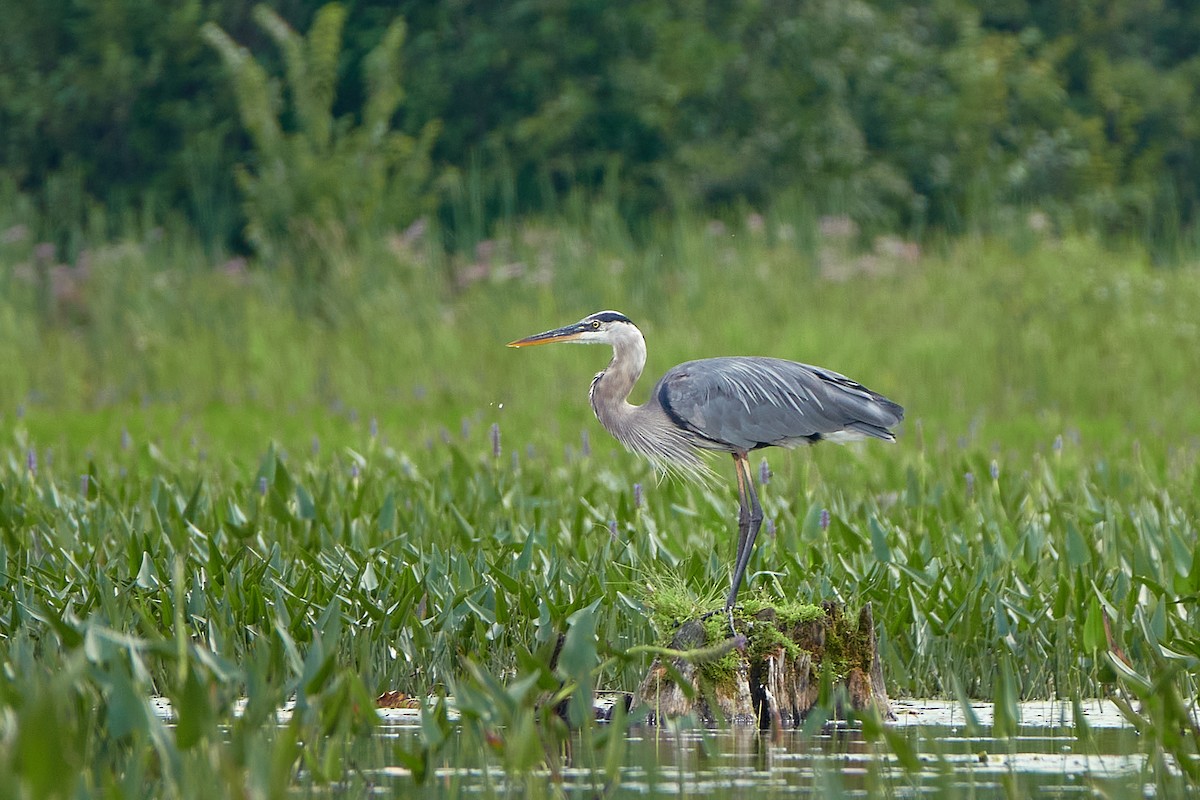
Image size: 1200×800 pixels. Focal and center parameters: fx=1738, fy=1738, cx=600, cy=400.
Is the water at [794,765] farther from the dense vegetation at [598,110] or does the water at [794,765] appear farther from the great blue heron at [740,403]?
the dense vegetation at [598,110]

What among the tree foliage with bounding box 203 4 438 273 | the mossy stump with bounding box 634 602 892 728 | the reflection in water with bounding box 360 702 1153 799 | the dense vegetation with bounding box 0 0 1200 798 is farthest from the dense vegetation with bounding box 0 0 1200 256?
the reflection in water with bounding box 360 702 1153 799

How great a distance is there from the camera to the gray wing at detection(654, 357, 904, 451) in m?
6.02

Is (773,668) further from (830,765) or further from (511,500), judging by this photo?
(511,500)

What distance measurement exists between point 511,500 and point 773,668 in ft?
8.72

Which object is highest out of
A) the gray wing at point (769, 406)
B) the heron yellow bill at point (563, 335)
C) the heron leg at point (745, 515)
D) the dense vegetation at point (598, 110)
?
the heron yellow bill at point (563, 335)

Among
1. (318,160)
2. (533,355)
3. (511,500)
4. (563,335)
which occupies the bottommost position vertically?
(533,355)

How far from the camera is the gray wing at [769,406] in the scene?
6016 mm

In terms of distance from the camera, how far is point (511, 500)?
7.55 meters

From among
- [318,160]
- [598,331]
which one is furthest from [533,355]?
[598,331]

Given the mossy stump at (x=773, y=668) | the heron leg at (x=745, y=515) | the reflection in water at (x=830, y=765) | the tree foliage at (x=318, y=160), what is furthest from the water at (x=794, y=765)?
the tree foliage at (x=318, y=160)

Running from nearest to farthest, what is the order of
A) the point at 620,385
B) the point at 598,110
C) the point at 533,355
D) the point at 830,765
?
the point at 830,765, the point at 620,385, the point at 533,355, the point at 598,110

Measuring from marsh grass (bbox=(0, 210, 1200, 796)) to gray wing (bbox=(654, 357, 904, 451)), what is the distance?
1.36 ft

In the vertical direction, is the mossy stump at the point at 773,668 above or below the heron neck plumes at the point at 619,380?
below

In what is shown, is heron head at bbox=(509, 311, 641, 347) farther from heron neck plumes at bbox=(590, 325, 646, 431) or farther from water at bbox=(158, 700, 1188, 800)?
water at bbox=(158, 700, 1188, 800)
